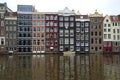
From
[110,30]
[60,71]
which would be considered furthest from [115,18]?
[60,71]

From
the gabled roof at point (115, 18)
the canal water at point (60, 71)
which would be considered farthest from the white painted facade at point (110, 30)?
the canal water at point (60, 71)

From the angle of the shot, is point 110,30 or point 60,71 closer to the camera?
point 60,71

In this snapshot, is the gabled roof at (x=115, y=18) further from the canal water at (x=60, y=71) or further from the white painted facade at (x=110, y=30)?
the canal water at (x=60, y=71)

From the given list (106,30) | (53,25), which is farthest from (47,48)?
(106,30)

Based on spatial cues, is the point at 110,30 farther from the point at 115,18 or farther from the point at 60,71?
the point at 60,71

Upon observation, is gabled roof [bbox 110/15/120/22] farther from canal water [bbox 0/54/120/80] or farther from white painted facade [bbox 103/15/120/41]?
canal water [bbox 0/54/120/80]

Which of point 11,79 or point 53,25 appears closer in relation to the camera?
point 11,79

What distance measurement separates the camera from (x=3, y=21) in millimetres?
102625

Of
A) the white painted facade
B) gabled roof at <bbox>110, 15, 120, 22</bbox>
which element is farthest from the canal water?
gabled roof at <bbox>110, 15, 120, 22</bbox>

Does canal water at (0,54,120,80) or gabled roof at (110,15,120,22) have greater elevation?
gabled roof at (110,15,120,22)

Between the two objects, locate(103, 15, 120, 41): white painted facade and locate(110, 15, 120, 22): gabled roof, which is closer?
locate(103, 15, 120, 41): white painted facade

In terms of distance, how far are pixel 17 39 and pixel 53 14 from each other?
16193mm

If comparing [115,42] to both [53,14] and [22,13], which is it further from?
[22,13]

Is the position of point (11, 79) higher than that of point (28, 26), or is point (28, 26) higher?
point (28, 26)
